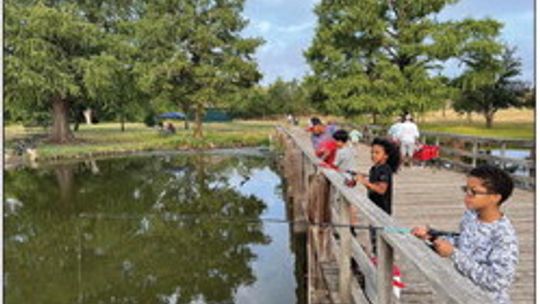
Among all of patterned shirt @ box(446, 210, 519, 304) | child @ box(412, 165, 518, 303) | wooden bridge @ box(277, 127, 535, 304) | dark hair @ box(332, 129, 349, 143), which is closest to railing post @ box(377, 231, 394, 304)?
wooden bridge @ box(277, 127, 535, 304)

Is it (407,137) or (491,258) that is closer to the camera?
(491,258)

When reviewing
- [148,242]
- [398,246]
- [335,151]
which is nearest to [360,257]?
[398,246]

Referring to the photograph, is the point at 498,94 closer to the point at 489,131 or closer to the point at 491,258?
the point at 489,131

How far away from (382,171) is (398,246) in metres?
2.42

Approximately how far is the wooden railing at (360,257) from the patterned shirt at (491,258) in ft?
0.45

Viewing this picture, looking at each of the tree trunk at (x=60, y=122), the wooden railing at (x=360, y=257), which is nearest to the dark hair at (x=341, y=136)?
the wooden railing at (x=360, y=257)

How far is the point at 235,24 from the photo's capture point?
4275cm

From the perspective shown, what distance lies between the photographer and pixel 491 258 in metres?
3.31

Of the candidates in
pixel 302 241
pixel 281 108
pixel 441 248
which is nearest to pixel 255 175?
pixel 302 241

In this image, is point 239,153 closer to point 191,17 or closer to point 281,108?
A: point 191,17

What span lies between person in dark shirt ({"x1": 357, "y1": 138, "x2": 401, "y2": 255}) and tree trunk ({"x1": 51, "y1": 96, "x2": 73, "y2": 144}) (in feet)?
116

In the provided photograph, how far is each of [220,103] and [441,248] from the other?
130 ft

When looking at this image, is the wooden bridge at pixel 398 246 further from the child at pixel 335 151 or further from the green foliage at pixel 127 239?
the green foliage at pixel 127 239

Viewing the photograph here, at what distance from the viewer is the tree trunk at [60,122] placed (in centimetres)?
3856
